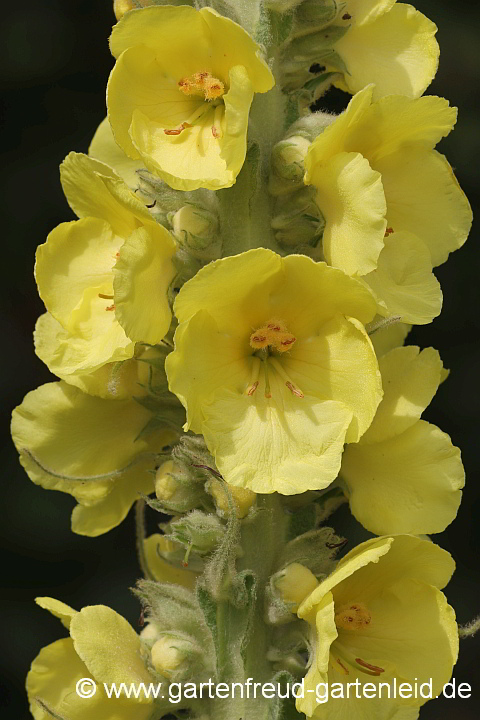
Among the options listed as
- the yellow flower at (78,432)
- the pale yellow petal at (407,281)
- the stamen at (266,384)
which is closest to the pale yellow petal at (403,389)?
the pale yellow petal at (407,281)

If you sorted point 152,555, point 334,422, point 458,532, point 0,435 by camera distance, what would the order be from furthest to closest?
point 458,532 < point 0,435 < point 152,555 < point 334,422

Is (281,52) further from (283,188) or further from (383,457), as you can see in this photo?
(383,457)

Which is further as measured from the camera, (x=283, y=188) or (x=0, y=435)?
(x=0, y=435)

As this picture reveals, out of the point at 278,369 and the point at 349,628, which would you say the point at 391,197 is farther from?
the point at 349,628

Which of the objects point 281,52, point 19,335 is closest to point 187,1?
point 281,52

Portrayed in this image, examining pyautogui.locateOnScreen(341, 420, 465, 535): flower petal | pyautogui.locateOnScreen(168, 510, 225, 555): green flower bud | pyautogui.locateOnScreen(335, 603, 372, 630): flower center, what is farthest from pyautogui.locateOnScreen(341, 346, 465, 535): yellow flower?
pyautogui.locateOnScreen(168, 510, 225, 555): green flower bud

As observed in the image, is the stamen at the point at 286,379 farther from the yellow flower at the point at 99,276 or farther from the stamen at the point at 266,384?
the yellow flower at the point at 99,276
